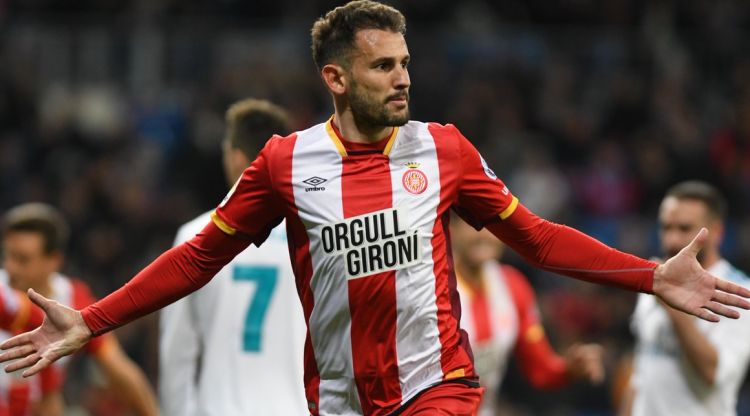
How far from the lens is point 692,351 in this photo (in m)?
6.49

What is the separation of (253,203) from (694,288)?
1.71 metres

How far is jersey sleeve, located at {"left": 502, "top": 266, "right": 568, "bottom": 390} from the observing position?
7.85m

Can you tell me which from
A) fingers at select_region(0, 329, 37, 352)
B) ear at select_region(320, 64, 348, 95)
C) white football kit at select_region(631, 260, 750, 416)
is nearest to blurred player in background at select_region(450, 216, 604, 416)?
white football kit at select_region(631, 260, 750, 416)

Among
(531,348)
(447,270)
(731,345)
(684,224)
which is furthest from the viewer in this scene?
(531,348)

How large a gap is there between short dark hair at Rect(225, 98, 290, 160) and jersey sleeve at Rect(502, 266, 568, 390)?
2.50 m

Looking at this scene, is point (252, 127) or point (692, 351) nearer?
point (252, 127)

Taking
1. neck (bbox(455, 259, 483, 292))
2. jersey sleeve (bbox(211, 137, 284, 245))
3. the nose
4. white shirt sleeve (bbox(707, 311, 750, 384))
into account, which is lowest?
white shirt sleeve (bbox(707, 311, 750, 384))

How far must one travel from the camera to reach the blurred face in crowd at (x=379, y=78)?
4711 mm

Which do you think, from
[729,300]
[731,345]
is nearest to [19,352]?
[729,300]

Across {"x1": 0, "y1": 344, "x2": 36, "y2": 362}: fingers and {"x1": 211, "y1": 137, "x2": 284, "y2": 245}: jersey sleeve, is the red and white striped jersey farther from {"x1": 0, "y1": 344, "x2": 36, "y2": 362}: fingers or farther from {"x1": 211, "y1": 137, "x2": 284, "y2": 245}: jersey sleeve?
{"x1": 0, "y1": 344, "x2": 36, "y2": 362}: fingers

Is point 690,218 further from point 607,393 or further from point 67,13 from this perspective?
point 67,13

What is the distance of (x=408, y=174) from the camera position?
473 cm

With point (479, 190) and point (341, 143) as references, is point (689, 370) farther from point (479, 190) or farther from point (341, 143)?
point (341, 143)

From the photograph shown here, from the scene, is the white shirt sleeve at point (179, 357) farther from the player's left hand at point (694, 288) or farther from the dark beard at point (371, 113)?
the player's left hand at point (694, 288)
